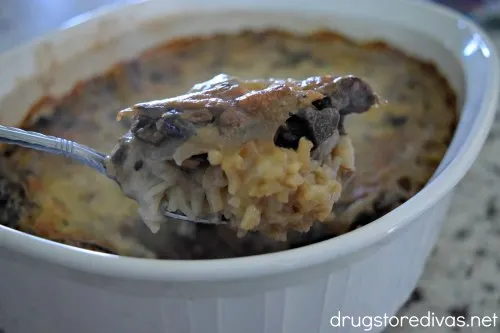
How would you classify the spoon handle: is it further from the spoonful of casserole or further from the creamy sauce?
the creamy sauce

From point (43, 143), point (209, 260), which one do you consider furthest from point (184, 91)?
point (209, 260)

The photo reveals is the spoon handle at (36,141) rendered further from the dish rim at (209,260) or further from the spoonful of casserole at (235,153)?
the dish rim at (209,260)

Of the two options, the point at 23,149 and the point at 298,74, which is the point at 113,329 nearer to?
the point at 23,149

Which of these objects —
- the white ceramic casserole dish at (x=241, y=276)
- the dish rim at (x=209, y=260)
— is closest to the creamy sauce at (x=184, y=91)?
the white ceramic casserole dish at (x=241, y=276)

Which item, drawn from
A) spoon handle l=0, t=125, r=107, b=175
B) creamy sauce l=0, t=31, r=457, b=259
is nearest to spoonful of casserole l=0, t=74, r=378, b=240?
spoon handle l=0, t=125, r=107, b=175

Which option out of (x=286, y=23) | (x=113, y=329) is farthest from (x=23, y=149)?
(x=286, y=23)

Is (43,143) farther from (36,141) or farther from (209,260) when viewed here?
(209,260)
